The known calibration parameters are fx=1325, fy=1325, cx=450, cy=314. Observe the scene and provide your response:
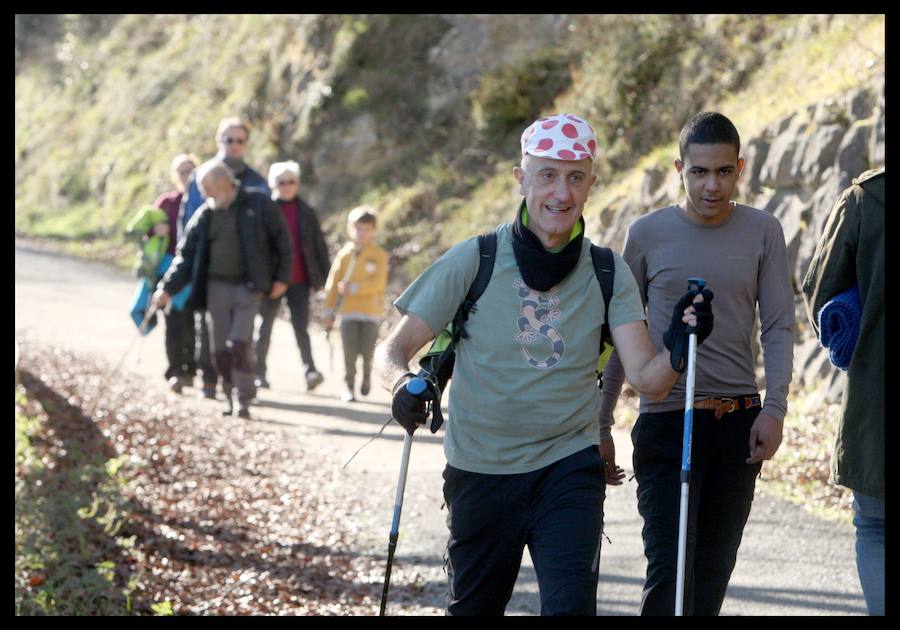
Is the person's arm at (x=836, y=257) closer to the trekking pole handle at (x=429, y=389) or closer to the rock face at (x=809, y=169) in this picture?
the trekking pole handle at (x=429, y=389)

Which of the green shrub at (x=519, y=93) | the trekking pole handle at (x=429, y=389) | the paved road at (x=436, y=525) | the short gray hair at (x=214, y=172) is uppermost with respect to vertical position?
the green shrub at (x=519, y=93)

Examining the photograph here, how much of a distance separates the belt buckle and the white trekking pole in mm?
235

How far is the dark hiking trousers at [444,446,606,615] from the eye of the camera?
4.20 m

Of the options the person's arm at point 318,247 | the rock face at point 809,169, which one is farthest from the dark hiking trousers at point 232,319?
the rock face at point 809,169

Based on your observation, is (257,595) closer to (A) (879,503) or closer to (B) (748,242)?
(B) (748,242)

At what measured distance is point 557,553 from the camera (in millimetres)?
4203

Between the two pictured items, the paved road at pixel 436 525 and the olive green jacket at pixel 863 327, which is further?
the paved road at pixel 436 525

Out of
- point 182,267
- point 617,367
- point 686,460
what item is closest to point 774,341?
point 617,367

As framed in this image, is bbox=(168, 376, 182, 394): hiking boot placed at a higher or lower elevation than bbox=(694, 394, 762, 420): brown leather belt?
lower

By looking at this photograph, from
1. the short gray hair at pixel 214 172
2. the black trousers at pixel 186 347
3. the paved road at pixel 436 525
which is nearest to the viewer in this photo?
the paved road at pixel 436 525

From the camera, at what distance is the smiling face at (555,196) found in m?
4.34

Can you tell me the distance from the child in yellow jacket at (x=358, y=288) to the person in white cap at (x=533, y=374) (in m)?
7.98

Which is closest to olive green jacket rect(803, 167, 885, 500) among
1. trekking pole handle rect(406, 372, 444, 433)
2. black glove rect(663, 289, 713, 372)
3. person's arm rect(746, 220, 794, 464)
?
black glove rect(663, 289, 713, 372)

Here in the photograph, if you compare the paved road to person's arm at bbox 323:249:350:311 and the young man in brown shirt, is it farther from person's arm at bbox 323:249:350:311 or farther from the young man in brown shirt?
the young man in brown shirt
